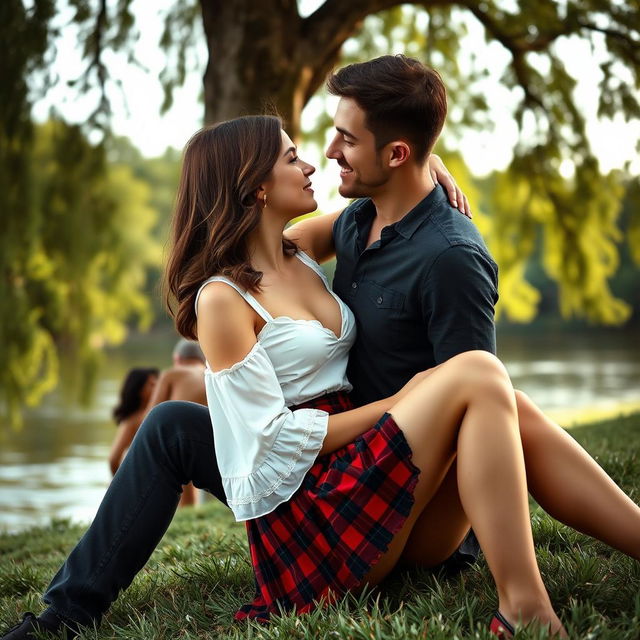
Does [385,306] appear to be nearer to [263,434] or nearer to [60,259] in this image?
[263,434]

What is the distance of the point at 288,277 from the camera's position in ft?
8.78

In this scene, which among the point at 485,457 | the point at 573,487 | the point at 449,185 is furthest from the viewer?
the point at 449,185

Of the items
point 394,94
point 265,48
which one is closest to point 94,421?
point 265,48

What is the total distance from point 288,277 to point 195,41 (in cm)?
503

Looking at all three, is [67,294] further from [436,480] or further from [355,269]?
[436,480]

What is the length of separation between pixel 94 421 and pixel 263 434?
538 inches

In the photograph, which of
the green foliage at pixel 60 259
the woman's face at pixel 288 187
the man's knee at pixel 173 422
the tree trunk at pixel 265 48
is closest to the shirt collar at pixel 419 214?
the woman's face at pixel 288 187

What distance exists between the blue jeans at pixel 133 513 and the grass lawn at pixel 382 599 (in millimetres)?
116

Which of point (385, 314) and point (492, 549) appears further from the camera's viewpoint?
point (385, 314)

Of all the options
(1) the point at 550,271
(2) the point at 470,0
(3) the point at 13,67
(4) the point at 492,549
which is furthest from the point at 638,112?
(4) the point at 492,549

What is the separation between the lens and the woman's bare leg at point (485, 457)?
1.98 meters

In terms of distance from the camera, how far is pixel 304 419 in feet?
7.54

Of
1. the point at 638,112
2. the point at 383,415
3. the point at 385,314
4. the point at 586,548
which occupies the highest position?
the point at 638,112

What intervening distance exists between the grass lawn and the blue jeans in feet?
0.38
